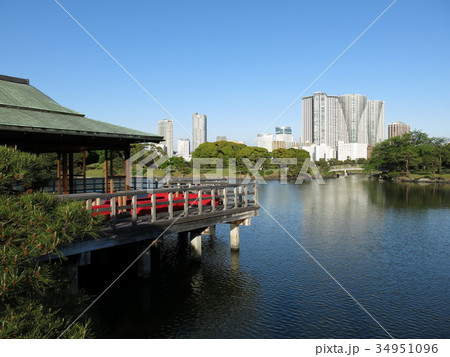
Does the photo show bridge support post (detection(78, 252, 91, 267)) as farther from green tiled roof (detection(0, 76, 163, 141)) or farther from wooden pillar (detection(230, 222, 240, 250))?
wooden pillar (detection(230, 222, 240, 250))

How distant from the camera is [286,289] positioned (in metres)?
15.4

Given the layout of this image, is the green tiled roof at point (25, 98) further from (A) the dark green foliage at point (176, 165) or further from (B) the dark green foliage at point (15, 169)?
(A) the dark green foliage at point (176, 165)

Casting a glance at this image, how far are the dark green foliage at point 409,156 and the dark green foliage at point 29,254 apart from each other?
10491cm

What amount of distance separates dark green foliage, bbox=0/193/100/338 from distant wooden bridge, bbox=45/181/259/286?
2058 mm

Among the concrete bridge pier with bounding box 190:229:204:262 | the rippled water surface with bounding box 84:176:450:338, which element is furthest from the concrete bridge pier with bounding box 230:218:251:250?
the concrete bridge pier with bounding box 190:229:204:262

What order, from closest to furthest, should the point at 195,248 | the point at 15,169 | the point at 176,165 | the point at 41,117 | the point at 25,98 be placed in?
the point at 15,169
the point at 41,117
the point at 25,98
the point at 195,248
the point at 176,165

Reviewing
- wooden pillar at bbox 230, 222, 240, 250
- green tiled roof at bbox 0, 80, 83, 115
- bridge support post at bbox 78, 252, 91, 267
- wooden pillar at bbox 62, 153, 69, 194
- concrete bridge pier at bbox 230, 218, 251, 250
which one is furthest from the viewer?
wooden pillar at bbox 230, 222, 240, 250

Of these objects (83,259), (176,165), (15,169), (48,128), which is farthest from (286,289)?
(176,165)

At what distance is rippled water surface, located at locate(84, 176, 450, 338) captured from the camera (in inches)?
471

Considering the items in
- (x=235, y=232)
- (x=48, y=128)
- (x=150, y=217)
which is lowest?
(x=235, y=232)

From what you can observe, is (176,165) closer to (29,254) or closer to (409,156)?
(409,156)

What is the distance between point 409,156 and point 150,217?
4018 inches
